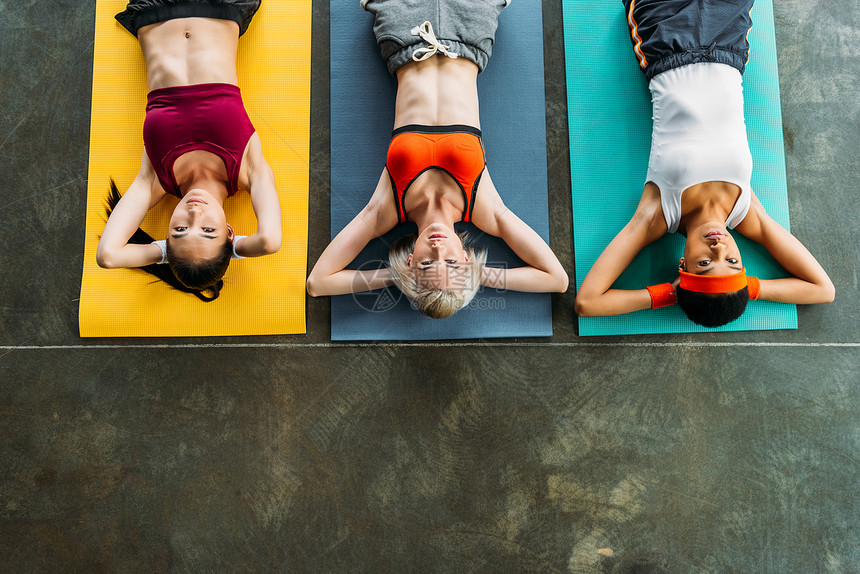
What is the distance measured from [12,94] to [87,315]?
1.28m

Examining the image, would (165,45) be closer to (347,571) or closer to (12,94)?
(12,94)

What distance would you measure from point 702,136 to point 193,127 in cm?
247

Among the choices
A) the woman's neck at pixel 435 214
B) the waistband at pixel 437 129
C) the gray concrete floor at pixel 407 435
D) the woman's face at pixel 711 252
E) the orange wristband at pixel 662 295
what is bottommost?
the gray concrete floor at pixel 407 435

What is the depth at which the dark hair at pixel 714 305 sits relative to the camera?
217 cm

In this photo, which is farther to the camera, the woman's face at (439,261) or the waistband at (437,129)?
the waistband at (437,129)

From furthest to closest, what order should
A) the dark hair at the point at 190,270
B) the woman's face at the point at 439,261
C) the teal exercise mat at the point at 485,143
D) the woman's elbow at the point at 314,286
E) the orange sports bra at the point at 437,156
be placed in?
the teal exercise mat at the point at 485,143, the woman's elbow at the point at 314,286, the orange sports bra at the point at 437,156, the dark hair at the point at 190,270, the woman's face at the point at 439,261

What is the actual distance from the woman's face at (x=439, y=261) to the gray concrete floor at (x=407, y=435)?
1.76 feet

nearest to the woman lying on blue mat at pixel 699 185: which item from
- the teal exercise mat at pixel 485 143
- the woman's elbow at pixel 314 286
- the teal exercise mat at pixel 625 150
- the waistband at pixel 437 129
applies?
the teal exercise mat at pixel 625 150

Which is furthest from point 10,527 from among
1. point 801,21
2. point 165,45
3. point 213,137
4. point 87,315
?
point 801,21

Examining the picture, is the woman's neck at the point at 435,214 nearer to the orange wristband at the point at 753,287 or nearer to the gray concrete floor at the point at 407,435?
the gray concrete floor at the point at 407,435

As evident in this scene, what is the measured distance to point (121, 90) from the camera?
8.50 feet

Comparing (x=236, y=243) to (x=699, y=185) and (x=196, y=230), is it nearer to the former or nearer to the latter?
(x=196, y=230)

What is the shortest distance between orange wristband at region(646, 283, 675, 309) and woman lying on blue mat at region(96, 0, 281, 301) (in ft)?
6.18

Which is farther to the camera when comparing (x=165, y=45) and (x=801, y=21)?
(x=801, y=21)
